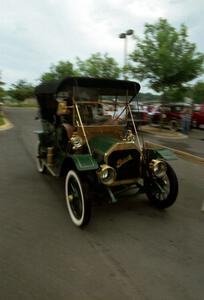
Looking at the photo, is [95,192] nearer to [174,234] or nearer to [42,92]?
[174,234]

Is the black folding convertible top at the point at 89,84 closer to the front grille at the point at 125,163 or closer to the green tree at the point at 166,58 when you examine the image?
the front grille at the point at 125,163

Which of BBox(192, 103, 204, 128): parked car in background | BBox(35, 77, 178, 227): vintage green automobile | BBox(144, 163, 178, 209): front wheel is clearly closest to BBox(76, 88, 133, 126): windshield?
BBox(35, 77, 178, 227): vintage green automobile

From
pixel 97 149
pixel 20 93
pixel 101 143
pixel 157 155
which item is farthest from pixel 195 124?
pixel 20 93

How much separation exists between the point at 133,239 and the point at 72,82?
2.81 metres

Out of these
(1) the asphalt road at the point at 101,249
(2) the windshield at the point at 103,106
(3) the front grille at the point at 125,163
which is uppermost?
(2) the windshield at the point at 103,106

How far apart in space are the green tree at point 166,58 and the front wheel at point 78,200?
35.1 feet

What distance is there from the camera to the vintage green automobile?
4047mm

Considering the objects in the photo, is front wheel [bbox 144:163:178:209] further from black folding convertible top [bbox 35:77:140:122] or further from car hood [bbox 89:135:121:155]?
black folding convertible top [bbox 35:77:140:122]

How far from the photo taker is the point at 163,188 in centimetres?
453

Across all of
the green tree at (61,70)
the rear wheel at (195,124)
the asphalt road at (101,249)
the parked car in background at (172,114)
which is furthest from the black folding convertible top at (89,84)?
the green tree at (61,70)

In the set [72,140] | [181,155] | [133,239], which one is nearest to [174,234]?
[133,239]

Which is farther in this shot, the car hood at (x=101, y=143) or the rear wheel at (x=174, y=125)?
the rear wheel at (x=174, y=125)

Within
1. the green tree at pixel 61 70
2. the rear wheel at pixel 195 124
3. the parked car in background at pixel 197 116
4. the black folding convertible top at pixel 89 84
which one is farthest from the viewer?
the green tree at pixel 61 70

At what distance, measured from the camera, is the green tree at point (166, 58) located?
Answer: 13.4 m
